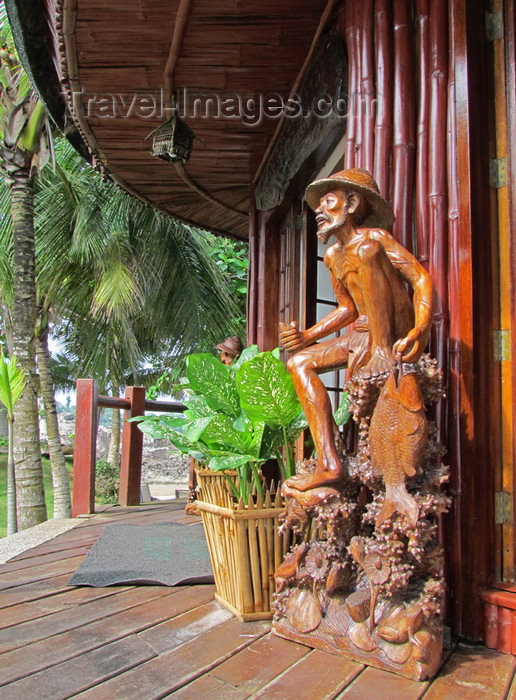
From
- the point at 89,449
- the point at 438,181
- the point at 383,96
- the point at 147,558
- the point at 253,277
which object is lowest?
the point at 147,558

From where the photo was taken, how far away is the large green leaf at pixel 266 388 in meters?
1.93

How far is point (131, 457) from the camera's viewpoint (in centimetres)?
518

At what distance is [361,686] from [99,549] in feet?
6.59

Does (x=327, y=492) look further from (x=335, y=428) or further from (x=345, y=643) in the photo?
(x=345, y=643)

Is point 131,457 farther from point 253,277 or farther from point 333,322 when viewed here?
point 333,322

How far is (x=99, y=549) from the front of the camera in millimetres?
3088

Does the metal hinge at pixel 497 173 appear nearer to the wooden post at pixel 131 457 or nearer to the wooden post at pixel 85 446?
the wooden post at pixel 85 446

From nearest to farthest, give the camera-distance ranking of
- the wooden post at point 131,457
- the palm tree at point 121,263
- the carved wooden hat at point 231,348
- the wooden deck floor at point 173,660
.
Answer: the wooden deck floor at point 173,660
the carved wooden hat at point 231,348
the wooden post at point 131,457
the palm tree at point 121,263

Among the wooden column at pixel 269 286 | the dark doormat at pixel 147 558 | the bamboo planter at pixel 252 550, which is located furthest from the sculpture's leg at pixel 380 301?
the wooden column at pixel 269 286

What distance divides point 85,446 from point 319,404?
3.25m

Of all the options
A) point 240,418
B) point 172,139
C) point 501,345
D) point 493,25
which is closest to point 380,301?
point 501,345

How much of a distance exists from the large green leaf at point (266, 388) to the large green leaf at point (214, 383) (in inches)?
6.0

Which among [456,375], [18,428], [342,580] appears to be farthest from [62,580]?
[18,428]

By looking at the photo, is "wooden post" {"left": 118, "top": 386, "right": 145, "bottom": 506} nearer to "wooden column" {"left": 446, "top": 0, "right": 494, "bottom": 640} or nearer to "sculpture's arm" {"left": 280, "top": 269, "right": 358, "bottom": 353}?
"sculpture's arm" {"left": 280, "top": 269, "right": 358, "bottom": 353}
